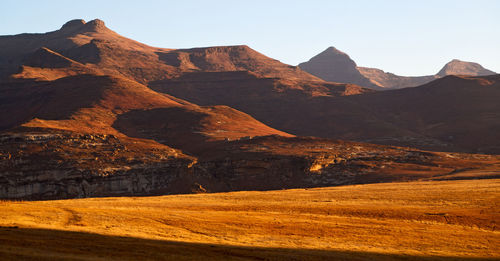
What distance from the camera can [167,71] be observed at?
189 meters

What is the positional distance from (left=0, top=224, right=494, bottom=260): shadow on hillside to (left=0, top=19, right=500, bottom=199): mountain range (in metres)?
45.6

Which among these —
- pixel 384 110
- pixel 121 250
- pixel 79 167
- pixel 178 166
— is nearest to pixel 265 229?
pixel 121 250

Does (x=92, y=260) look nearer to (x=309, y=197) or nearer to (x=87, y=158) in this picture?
(x=309, y=197)

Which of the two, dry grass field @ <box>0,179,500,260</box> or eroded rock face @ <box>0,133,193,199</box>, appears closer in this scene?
dry grass field @ <box>0,179,500,260</box>

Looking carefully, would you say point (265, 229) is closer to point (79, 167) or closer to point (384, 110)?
point (79, 167)

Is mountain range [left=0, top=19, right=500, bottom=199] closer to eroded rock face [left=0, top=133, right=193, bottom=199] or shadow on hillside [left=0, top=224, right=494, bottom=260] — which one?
eroded rock face [left=0, top=133, right=193, bottom=199]

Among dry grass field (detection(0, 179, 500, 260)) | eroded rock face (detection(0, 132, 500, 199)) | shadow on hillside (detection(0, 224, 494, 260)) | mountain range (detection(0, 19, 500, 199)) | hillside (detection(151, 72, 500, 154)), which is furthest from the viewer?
hillside (detection(151, 72, 500, 154))

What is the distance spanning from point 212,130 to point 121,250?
8707 centimetres

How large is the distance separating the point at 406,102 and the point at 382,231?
142 m

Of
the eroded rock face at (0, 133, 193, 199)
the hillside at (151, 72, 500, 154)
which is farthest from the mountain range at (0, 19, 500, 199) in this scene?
the hillside at (151, 72, 500, 154)

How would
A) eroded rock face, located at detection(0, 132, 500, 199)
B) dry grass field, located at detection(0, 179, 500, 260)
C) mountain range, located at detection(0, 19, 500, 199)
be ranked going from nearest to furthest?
dry grass field, located at detection(0, 179, 500, 260), eroded rock face, located at detection(0, 132, 500, 199), mountain range, located at detection(0, 19, 500, 199)

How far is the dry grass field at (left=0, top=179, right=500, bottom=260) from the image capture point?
23281 millimetres

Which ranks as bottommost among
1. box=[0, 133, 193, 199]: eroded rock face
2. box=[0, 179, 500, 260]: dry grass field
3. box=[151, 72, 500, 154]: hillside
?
box=[0, 133, 193, 199]: eroded rock face

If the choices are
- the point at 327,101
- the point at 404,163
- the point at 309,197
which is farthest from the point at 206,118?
the point at 309,197
